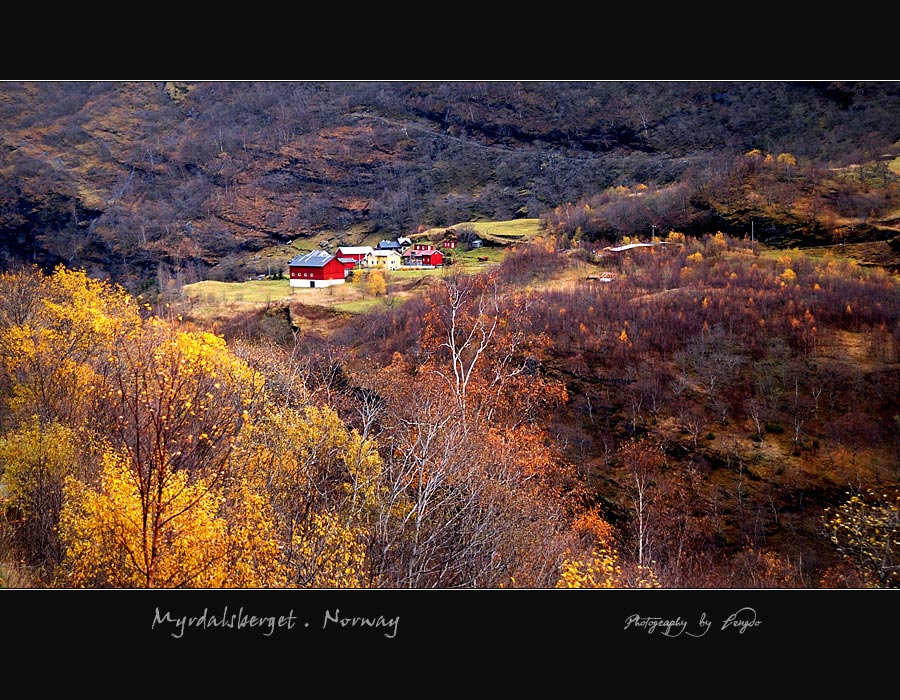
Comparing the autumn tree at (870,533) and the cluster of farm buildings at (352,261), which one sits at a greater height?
the cluster of farm buildings at (352,261)

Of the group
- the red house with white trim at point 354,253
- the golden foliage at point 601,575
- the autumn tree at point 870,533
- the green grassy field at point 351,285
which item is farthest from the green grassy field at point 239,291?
the autumn tree at point 870,533

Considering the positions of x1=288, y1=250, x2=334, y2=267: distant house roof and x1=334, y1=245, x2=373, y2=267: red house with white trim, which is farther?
x1=288, y1=250, x2=334, y2=267: distant house roof

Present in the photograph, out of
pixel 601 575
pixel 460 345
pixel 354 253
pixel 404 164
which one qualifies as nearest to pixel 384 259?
pixel 354 253

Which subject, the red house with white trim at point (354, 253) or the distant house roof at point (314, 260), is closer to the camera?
the red house with white trim at point (354, 253)

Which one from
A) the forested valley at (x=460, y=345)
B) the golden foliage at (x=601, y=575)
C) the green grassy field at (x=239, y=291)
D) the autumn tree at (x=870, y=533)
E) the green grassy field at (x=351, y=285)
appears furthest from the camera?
the green grassy field at (x=239, y=291)

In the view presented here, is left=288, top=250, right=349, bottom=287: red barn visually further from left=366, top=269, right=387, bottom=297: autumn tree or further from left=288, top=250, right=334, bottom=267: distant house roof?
left=366, top=269, right=387, bottom=297: autumn tree

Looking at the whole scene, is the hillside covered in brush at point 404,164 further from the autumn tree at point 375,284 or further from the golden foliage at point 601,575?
the golden foliage at point 601,575

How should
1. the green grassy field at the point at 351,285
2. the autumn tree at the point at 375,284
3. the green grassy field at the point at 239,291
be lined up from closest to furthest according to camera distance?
the autumn tree at the point at 375,284 → the green grassy field at the point at 351,285 → the green grassy field at the point at 239,291

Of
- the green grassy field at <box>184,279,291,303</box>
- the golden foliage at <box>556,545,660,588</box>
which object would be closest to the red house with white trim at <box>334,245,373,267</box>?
the green grassy field at <box>184,279,291,303</box>
